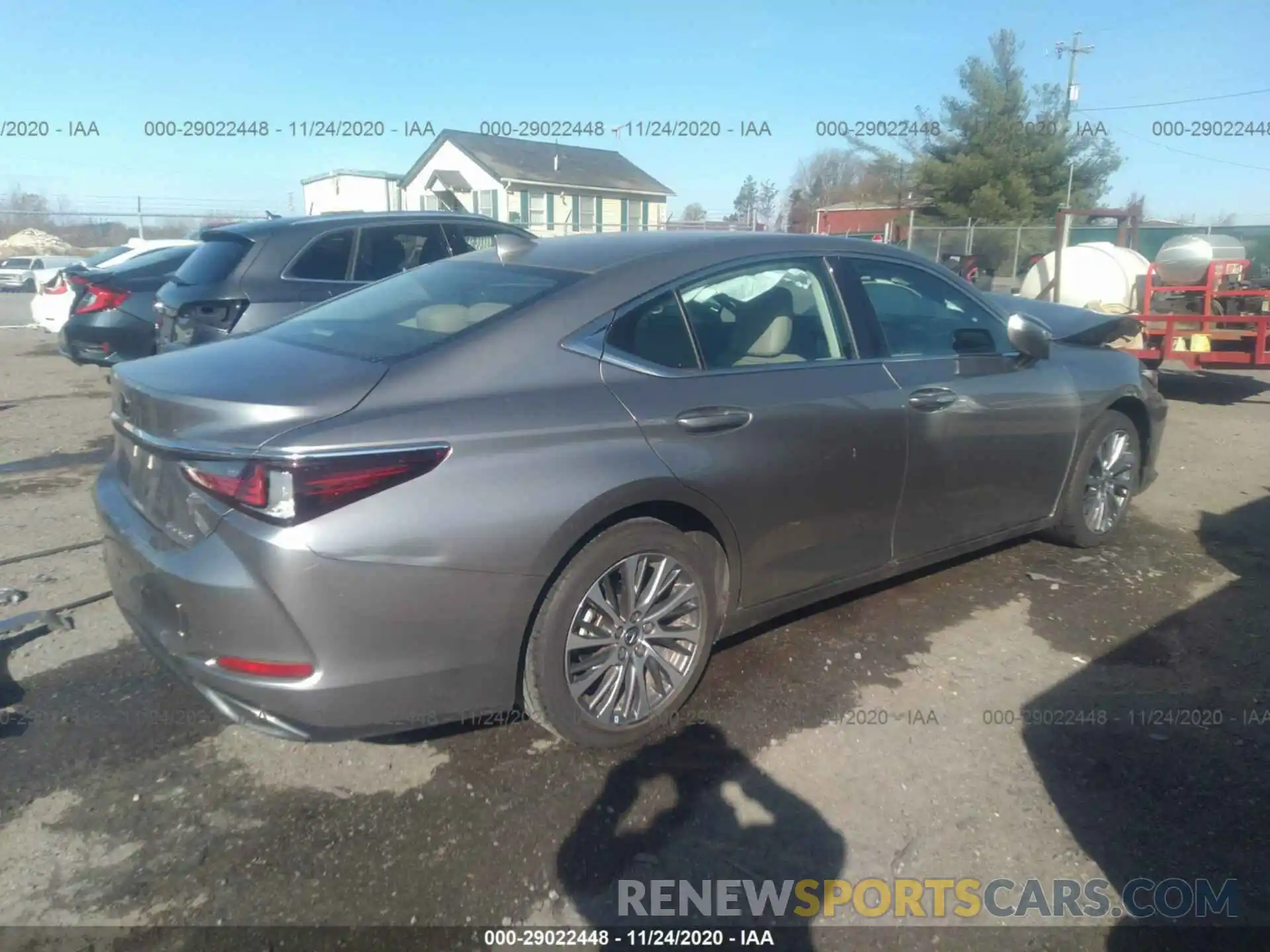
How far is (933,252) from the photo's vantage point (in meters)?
22.8

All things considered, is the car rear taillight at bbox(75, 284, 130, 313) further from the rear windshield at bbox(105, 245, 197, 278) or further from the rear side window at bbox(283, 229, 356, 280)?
the rear side window at bbox(283, 229, 356, 280)

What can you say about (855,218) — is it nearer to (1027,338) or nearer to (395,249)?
(395,249)

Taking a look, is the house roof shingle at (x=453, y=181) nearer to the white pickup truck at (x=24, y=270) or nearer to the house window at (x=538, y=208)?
the house window at (x=538, y=208)

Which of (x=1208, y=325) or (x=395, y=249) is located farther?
(x=1208, y=325)

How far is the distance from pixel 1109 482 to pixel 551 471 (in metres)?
3.51

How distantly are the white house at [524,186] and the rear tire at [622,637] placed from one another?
29949mm

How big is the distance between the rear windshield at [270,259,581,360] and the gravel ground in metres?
1.35

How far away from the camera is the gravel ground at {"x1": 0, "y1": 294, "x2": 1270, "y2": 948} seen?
99.9 inches

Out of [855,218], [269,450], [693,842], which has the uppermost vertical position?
[855,218]

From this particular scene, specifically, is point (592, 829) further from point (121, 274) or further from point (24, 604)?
point (121, 274)

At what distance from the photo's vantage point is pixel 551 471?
9.14 feet

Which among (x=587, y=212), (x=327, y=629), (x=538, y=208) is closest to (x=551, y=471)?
(x=327, y=629)

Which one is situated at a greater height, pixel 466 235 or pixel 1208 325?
pixel 466 235

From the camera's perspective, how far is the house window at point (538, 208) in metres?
34.4
